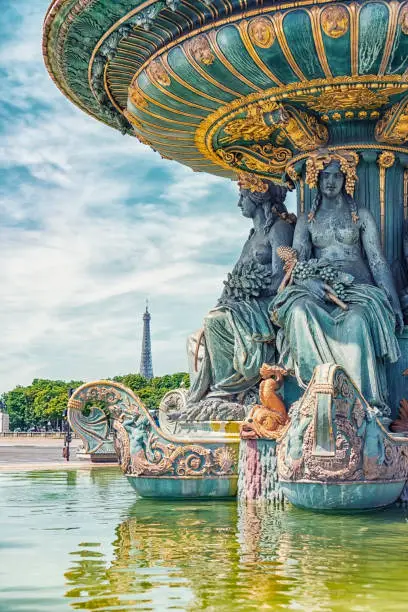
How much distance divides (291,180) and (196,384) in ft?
10.5

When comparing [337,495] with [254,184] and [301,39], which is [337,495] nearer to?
[301,39]

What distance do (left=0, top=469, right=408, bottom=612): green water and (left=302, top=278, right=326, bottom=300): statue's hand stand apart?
2744 mm

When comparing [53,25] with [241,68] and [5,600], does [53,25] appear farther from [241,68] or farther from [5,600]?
[5,600]

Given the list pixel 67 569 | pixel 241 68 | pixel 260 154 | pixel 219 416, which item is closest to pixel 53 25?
pixel 241 68

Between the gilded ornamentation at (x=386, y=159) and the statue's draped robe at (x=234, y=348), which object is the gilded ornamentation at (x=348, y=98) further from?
the statue's draped robe at (x=234, y=348)

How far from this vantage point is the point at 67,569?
585 cm

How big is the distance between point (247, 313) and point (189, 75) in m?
3.17

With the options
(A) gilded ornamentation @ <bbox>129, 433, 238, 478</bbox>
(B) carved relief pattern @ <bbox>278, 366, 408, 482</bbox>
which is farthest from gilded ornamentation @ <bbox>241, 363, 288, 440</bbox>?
(B) carved relief pattern @ <bbox>278, 366, 408, 482</bbox>

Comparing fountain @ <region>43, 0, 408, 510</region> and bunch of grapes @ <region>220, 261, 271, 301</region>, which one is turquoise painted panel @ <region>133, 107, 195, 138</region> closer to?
fountain @ <region>43, 0, 408, 510</region>

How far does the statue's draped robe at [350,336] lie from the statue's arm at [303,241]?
962mm

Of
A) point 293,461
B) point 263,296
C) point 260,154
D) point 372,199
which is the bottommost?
point 293,461

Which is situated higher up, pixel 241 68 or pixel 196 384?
pixel 241 68

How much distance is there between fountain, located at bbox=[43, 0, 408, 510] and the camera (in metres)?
9.17

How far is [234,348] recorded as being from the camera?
463 inches
